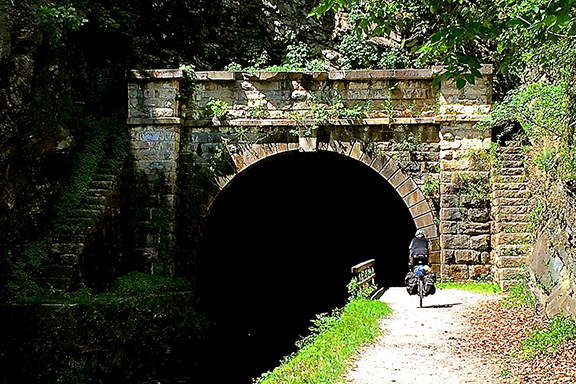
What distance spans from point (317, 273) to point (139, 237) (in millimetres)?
8419

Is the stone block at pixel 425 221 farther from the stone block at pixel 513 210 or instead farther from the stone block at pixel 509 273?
the stone block at pixel 509 273

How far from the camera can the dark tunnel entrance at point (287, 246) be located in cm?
1372

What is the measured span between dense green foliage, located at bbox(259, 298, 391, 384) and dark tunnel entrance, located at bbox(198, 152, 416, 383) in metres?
3.79

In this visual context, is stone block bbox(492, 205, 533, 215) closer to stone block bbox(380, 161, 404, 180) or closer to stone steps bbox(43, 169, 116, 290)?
stone block bbox(380, 161, 404, 180)

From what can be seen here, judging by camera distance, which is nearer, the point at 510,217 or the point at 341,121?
the point at 510,217

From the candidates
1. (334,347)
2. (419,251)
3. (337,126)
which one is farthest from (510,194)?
(334,347)

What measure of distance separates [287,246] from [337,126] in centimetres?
703

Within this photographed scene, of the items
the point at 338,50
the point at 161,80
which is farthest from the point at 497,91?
the point at 161,80

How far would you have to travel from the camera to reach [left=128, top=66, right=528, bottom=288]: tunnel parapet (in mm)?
12141

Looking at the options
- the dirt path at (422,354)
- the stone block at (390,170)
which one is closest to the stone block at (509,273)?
the dirt path at (422,354)

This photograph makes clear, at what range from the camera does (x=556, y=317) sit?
285 inches

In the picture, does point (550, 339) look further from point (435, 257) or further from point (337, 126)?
point (337, 126)

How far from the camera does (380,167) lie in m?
12.4

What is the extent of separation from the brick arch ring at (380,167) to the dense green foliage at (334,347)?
9.63ft
